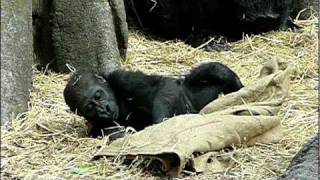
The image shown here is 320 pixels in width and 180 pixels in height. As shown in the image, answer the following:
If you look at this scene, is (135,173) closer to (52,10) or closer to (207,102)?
(207,102)

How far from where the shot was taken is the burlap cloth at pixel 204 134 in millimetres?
3781

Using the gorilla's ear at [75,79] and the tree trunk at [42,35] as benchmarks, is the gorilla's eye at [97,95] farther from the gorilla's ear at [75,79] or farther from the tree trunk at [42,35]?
the tree trunk at [42,35]

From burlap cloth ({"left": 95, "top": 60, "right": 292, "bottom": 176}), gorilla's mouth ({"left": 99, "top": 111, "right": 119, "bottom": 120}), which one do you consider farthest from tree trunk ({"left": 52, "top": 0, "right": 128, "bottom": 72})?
burlap cloth ({"left": 95, "top": 60, "right": 292, "bottom": 176})

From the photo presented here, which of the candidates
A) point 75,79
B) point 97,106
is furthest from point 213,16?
point 97,106

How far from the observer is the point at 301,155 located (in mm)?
3422

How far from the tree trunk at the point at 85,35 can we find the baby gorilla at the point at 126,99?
43.1 inches

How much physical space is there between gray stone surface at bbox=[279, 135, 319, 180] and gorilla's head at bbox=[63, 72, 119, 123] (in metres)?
1.38

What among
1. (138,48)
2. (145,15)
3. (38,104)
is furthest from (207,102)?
(145,15)

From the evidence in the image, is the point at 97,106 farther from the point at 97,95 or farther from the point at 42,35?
the point at 42,35

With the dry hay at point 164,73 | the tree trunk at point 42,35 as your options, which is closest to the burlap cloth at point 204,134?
the dry hay at point 164,73

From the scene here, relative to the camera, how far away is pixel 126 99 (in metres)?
4.66

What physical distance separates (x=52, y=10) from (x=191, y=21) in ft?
5.45

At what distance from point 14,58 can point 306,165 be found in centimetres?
210

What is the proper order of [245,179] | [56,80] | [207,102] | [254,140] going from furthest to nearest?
[56,80] → [207,102] → [254,140] → [245,179]
